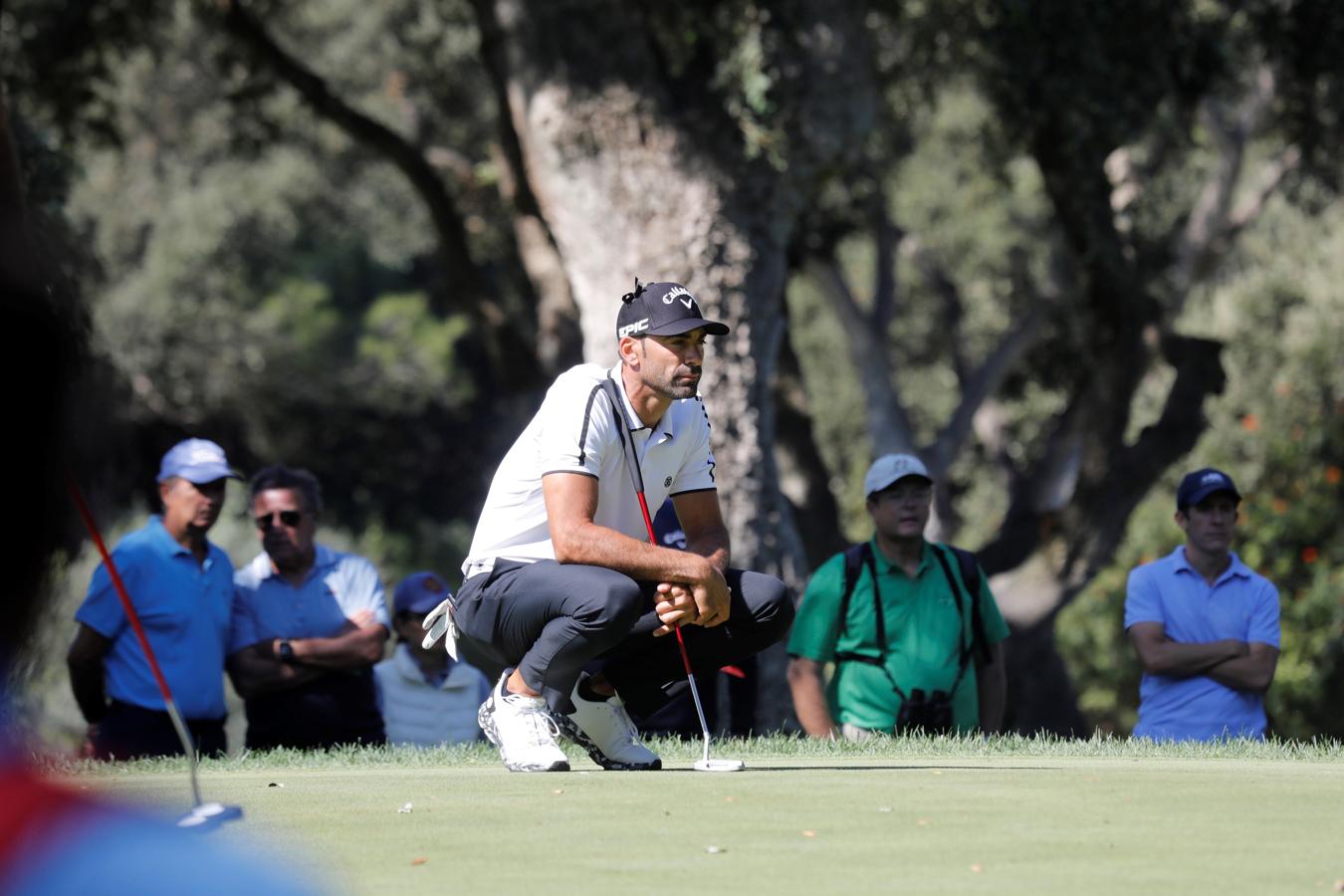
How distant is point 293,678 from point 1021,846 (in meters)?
5.19

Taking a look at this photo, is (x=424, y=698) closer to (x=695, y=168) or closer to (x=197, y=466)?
(x=197, y=466)

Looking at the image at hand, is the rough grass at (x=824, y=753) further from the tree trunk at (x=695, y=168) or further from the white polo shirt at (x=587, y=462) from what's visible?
the tree trunk at (x=695, y=168)

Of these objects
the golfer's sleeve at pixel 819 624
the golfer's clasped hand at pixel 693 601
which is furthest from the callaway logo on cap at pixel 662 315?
the golfer's sleeve at pixel 819 624

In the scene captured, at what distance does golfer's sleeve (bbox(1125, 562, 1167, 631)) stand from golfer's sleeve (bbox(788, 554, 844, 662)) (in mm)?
1329

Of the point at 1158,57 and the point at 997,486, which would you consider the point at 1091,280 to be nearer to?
the point at 1158,57

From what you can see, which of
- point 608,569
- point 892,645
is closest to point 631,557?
point 608,569

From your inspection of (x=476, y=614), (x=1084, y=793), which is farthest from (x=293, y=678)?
(x=1084, y=793)

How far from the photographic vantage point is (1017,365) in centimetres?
2291

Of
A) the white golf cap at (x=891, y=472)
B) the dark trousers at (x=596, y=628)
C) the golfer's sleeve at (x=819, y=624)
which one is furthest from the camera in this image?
the white golf cap at (x=891, y=472)

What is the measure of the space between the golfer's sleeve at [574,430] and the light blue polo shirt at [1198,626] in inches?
134

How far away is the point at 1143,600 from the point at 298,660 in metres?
3.82

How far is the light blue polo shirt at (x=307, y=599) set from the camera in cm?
915

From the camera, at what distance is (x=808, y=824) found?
4.76 metres

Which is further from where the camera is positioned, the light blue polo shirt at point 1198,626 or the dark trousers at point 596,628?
the light blue polo shirt at point 1198,626
